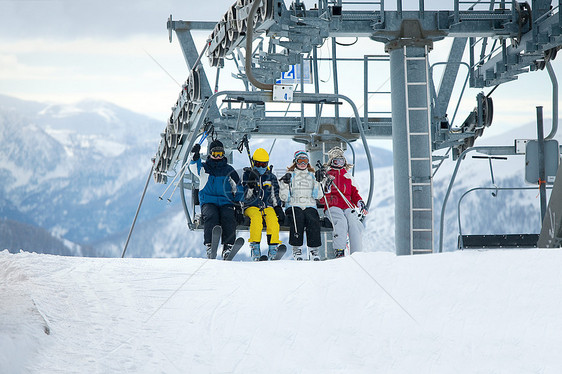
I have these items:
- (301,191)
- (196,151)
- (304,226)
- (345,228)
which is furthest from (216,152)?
(345,228)

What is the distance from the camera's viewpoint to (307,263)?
809cm

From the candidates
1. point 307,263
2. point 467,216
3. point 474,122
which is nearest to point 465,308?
point 307,263

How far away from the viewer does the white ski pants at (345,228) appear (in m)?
10.2

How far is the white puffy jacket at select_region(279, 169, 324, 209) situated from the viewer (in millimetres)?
10117

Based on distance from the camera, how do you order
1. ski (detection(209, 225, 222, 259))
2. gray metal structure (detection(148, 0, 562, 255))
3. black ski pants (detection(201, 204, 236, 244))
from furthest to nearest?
gray metal structure (detection(148, 0, 562, 255)) < black ski pants (detection(201, 204, 236, 244)) < ski (detection(209, 225, 222, 259))

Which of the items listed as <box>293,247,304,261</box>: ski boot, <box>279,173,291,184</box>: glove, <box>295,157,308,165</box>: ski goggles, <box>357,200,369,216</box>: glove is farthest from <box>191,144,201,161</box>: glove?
<box>357,200,369,216</box>: glove

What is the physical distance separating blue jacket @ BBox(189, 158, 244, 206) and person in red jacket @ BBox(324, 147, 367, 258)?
127 cm

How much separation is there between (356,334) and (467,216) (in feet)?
344

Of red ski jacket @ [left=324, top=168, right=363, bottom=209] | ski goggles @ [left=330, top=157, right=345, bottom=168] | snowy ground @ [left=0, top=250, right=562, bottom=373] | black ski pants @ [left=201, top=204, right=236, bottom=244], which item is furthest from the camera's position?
ski goggles @ [left=330, top=157, right=345, bottom=168]

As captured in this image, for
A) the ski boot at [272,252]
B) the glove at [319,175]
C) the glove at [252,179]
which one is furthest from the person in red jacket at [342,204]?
the glove at [252,179]

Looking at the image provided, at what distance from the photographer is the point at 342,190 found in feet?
34.6

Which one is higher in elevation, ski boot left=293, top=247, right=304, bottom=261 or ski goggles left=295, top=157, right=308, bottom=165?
ski goggles left=295, top=157, right=308, bottom=165

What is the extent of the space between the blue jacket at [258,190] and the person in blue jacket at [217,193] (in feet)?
0.33

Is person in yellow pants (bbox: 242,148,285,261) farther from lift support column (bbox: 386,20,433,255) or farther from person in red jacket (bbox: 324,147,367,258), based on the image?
lift support column (bbox: 386,20,433,255)
